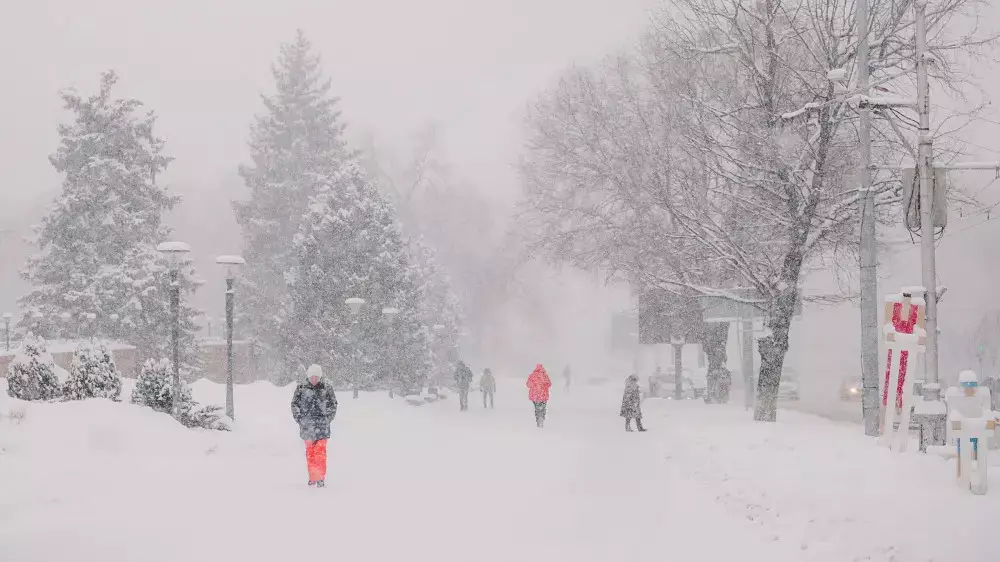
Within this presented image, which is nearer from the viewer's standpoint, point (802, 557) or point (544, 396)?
point (802, 557)

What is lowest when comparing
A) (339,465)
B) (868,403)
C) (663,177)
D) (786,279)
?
(339,465)

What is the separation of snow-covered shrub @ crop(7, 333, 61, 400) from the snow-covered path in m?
1.87

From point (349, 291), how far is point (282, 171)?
19.4 meters

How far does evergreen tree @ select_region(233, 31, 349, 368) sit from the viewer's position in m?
50.0

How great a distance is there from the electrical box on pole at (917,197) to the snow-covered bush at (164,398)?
1268 centimetres

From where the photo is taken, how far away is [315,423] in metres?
12.8

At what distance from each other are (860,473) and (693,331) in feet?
74.7

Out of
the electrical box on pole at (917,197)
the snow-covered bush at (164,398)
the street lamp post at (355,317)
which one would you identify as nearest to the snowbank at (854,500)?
the electrical box on pole at (917,197)

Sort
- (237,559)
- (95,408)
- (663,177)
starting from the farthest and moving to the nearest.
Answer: (663,177) → (95,408) → (237,559)

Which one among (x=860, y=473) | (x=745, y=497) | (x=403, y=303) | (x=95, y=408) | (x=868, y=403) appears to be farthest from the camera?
(x=403, y=303)

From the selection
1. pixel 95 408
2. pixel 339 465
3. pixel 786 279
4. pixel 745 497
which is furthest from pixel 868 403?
pixel 95 408

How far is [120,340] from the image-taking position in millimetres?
39812

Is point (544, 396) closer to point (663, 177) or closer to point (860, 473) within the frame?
point (663, 177)

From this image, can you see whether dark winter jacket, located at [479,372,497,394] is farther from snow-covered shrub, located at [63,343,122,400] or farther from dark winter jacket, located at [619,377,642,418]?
snow-covered shrub, located at [63,343,122,400]
